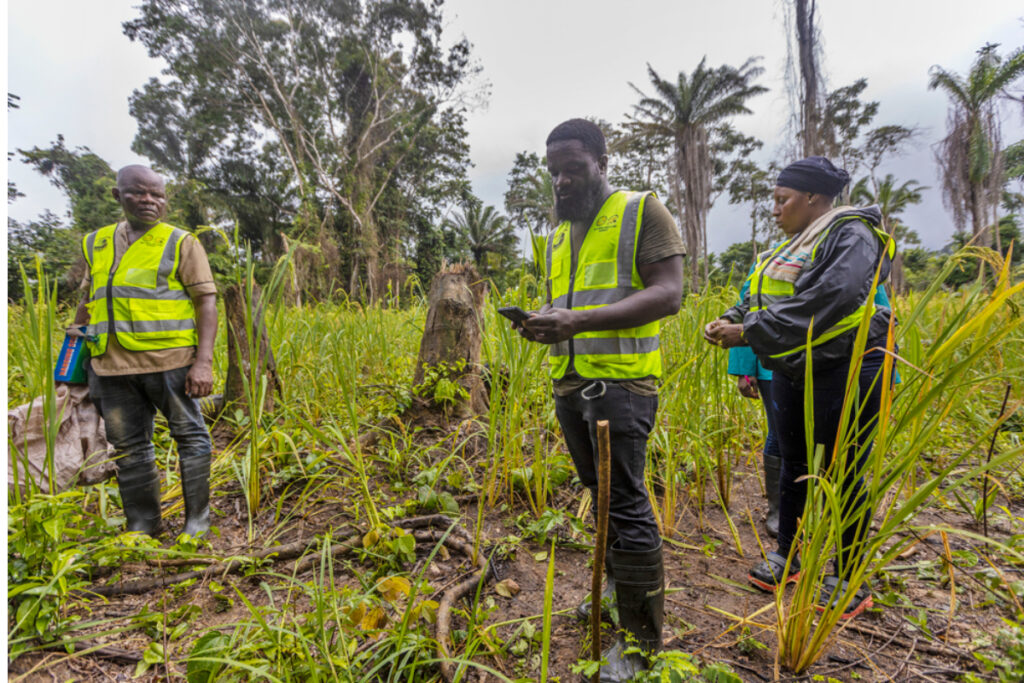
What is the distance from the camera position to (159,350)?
1.83m

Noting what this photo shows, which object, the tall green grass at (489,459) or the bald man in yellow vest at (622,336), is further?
the bald man in yellow vest at (622,336)

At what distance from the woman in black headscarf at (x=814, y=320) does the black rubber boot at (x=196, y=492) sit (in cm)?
226

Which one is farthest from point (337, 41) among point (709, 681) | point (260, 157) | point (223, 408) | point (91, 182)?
point (709, 681)

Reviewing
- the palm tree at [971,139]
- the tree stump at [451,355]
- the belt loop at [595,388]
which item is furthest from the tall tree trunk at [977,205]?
the belt loop at [595,388]

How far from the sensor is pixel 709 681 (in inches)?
43.1

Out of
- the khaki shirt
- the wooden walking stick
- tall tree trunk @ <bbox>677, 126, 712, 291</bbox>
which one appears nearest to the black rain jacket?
the wooden walking stick

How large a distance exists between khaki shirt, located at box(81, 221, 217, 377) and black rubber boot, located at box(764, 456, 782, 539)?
2.74 meters

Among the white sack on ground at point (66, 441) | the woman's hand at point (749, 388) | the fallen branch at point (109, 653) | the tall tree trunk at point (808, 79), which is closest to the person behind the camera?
the fallen branch at point (109, 653)

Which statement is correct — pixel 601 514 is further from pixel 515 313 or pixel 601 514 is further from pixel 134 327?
pixel 134 327

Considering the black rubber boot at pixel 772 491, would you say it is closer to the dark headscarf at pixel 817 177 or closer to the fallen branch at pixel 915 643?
the fallen branch at pixel 915 643

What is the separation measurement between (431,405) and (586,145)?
1888 millimetres

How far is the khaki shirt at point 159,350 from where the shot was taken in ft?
5.91

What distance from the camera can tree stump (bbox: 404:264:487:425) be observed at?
270 centimetres

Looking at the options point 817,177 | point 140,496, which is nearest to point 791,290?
point 817,177
